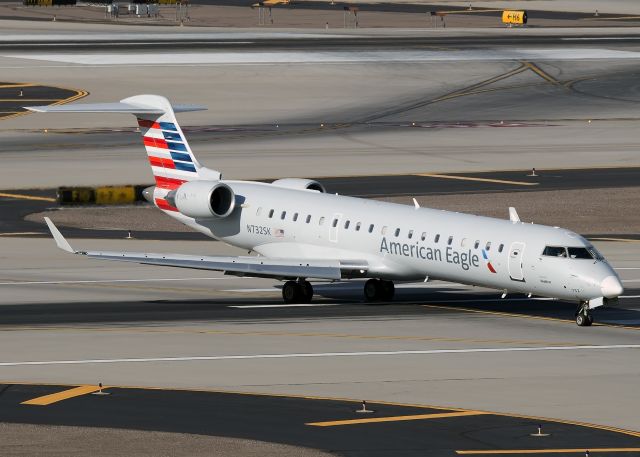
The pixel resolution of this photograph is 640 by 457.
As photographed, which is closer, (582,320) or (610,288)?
(610,288)

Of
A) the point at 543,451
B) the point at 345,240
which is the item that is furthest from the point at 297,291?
the point at 543,451

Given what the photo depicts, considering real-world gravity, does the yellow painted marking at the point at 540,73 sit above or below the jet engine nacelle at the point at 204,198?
above

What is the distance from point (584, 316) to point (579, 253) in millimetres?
1749

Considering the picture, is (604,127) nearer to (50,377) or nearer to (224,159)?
(224,159)

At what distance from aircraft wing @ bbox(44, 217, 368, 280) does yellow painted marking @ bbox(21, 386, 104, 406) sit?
37.6 feet

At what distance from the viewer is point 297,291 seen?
4691 centimetres

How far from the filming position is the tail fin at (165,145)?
51.3 m

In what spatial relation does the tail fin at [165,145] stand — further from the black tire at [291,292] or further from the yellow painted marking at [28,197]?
the yellow painted marking at [28,197]

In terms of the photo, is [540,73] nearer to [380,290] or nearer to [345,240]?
[380,290]

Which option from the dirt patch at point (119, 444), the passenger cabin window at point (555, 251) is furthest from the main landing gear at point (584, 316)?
the dirt patch at point (119, 444)

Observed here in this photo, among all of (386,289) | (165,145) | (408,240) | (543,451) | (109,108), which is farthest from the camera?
(165,145)

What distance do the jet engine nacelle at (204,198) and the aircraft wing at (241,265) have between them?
349 cm

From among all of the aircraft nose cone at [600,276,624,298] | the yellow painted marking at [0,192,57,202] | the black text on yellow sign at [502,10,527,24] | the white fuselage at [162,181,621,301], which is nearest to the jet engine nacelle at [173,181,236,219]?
the white fuselage at [162,181,621,301]

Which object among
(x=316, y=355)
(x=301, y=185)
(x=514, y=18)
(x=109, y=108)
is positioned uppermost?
(x=514, y=18)
